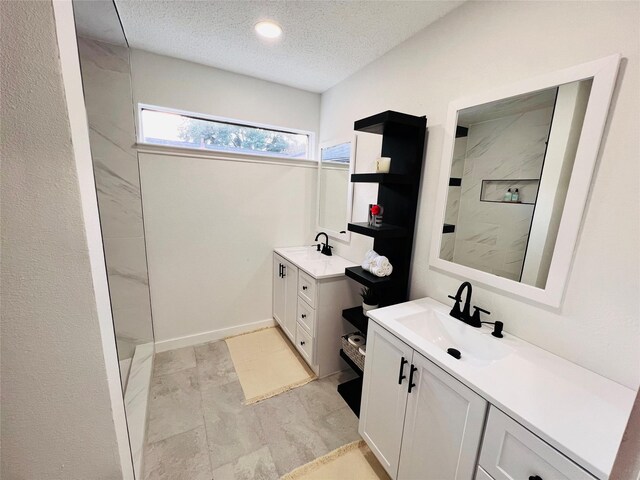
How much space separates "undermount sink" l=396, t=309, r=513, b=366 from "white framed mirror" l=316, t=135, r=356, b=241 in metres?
1.10

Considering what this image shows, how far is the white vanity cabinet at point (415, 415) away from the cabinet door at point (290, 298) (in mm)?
1008

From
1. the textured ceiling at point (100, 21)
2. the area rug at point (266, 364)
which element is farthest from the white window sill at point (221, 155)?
the area rug at point (266, 364)

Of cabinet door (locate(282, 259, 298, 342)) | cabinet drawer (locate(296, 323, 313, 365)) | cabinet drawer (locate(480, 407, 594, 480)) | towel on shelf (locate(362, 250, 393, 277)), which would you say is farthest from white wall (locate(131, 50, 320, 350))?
cabinet drawer (locate(480, 407, 594, 480))

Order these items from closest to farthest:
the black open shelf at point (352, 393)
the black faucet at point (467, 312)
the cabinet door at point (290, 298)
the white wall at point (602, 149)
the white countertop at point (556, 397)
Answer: the white countertop at point (556, 397)
the white wall at point (602, 149)
the black faucet at point (467, 312)
the black open shelf at point (352, 393)
the cabinet door at point (290, 298)

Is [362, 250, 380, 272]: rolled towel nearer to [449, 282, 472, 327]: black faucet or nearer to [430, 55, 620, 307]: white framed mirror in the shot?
[430, 55, 620, 307]: white framed mirror

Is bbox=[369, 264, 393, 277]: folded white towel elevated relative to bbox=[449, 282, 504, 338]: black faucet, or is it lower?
elevated

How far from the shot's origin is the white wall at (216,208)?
2186 mm

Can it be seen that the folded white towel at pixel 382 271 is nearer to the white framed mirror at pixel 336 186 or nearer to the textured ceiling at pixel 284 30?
the white framed mirror at pixel 336 186

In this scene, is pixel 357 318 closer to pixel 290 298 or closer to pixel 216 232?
pixel 290 298

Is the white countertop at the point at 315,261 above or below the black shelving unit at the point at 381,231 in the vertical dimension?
below

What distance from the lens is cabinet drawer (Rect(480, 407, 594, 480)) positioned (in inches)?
28.1

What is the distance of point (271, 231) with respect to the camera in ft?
8.85

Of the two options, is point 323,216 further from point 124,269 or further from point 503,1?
point 503,1

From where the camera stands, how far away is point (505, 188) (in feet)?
4.22
